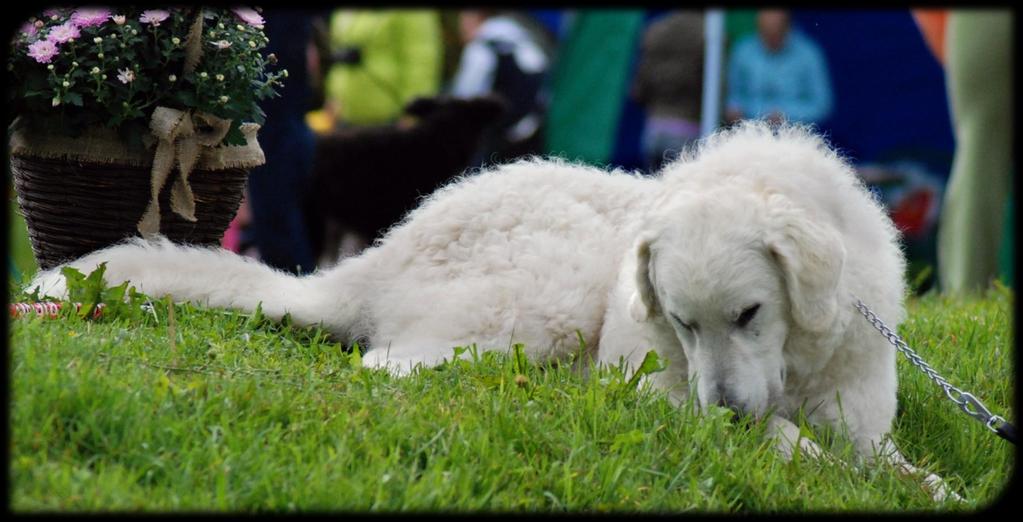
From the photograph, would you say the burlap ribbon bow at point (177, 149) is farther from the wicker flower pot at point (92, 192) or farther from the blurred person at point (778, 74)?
the blurred person at point (778, 74)

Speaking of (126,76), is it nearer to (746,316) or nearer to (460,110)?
(746,316)

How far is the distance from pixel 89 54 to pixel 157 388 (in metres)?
2.17

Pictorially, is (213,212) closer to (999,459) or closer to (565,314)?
(565,314)

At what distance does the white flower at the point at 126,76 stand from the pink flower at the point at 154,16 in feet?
0.85

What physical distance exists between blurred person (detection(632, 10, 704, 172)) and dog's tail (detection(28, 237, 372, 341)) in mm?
6838

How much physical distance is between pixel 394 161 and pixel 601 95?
273 centimetres

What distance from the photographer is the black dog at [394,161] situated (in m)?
10.4

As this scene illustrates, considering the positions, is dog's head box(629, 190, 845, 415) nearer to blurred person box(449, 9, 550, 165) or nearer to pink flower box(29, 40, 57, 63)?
pink flower box(29, 40, 57, 63)

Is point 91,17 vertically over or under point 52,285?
over

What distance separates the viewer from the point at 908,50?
11.1m

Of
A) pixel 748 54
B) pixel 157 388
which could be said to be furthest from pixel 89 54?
pixel 748 54

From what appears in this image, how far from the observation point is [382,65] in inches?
460

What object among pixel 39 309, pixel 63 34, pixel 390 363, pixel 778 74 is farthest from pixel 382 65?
pixel 39 309

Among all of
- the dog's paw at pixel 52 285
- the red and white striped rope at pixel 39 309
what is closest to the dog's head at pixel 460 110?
the dog's paw at pixel 52 285
